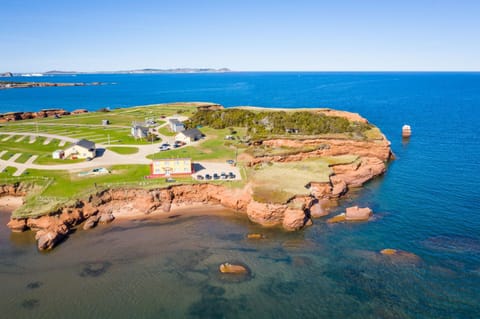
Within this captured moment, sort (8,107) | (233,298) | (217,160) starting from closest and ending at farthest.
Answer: (233,298) → (217,160) → (8,107)

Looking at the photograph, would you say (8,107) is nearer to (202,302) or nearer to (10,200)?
(10,200)

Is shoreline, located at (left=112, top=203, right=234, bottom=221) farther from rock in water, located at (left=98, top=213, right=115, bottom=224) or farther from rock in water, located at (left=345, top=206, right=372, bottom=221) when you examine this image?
rock in water, located at (left=345, top=206, right=372, bottom=221)

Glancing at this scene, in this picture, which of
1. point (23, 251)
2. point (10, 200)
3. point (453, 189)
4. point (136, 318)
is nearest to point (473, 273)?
point (453, 189)

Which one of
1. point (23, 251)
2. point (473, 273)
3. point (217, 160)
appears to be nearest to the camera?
point (473, 273)

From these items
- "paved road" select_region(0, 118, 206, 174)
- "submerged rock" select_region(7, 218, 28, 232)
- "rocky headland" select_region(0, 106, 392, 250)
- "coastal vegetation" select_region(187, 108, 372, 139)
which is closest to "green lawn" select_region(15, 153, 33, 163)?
"paved road" select_region(0, 118, 206, 174)

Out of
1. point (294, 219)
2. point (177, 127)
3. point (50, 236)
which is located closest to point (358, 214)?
point (294, 219)
